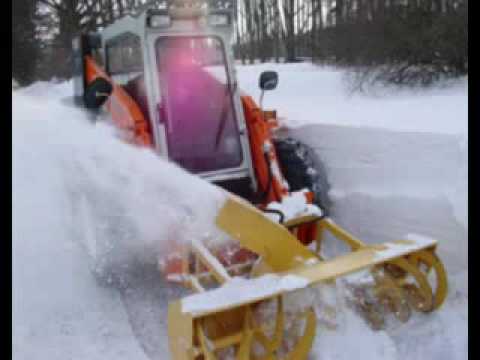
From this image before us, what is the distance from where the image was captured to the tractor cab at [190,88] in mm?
3979

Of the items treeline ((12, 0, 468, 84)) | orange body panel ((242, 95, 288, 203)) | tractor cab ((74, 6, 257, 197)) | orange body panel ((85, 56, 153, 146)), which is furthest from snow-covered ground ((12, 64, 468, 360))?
treeline ((12, 0, 468, 84))

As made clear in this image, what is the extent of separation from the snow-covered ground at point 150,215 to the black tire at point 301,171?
8.3 inches

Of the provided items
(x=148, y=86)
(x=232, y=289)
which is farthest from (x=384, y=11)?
(x=232, y=289)

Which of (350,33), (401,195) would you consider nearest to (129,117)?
(401,195)

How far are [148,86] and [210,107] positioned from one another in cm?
60

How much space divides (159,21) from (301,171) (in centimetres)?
184

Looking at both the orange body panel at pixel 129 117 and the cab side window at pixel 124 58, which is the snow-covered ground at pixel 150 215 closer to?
the orange body panel at pixel 129 117

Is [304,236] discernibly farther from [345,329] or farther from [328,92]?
[328,92]

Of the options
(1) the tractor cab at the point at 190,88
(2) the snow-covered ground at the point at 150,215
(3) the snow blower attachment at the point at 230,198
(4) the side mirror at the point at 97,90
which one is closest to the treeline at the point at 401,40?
(2) the snow-covered ground at the point at 150,215

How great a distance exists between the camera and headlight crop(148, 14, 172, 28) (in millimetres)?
3885

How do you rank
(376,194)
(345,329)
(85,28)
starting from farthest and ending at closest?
(85,28), (376,194), (345,329)

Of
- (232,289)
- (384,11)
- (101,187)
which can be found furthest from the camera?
(384,11)

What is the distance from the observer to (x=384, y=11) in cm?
970

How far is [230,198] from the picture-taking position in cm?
301
